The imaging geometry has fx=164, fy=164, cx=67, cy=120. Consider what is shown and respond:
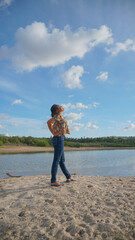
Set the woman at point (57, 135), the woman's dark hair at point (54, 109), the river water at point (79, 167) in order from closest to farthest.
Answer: the woman at point (57, 135), the woman's dark hair at point (54, 109), the river water at point (79, 167)

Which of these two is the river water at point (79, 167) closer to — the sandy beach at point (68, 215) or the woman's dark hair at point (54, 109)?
the sandy beach at point (68, 215)

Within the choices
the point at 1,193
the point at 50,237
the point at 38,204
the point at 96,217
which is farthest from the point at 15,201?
the point at 96,217

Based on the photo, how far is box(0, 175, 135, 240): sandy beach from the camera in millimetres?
2625

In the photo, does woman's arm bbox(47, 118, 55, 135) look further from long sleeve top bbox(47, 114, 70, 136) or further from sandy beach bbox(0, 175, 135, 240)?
sandy beach bbox(0, 175, 135, 240)

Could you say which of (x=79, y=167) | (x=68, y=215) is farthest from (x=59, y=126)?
(x=79, y=167)

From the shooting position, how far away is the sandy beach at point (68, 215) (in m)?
2.62

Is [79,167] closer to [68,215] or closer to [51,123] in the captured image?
[51,123]

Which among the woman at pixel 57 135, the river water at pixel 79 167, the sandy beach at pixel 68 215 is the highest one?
the woman at pixel 57 135

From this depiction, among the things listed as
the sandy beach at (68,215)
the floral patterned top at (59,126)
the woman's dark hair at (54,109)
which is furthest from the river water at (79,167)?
the woman's dark hair at (54,109)

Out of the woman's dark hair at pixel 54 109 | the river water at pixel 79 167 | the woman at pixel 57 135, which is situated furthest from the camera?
the river water at pixel 79 167

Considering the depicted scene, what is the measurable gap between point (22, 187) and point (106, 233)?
335cm

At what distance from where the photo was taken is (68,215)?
3.18 meters

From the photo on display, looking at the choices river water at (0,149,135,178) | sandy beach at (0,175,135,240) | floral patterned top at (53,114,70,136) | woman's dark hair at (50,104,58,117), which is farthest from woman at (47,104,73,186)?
river water at (0,149,135,178)

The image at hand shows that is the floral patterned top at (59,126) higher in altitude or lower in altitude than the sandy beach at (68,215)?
higher
